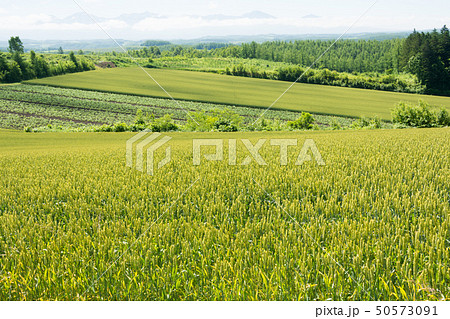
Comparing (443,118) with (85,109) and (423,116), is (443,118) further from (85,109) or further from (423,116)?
(85,109)

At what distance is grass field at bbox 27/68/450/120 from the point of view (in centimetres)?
6834

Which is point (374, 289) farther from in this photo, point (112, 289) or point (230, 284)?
point (112, 289)

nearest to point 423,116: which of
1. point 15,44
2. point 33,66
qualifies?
point 33,66

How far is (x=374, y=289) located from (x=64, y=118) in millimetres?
66357

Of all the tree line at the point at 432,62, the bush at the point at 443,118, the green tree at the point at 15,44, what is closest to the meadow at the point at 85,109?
the bush at the point at 443,118

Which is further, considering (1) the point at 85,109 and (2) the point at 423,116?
(1) the point at 85,109

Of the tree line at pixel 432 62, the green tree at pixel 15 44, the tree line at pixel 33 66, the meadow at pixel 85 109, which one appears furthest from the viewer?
the green tree at pixel 15 44

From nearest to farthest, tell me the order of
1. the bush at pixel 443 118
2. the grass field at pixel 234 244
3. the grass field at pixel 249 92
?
the grass field at pixel 234 244, the bush at pixel 443 118, the grass field at pixel 249 92

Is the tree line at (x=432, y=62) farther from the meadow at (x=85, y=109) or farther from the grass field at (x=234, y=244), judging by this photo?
the grass field at (x=234, y=244)

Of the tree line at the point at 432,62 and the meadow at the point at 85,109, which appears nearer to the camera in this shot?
the meadow at the point at 85,109

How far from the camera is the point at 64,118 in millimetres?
60500

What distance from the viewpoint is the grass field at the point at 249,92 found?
68.3 metres

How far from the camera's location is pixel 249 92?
253 feet

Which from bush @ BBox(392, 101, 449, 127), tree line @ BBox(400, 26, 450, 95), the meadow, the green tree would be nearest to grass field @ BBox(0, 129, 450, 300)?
bush @ BBox(392, 101, 449, 127)
